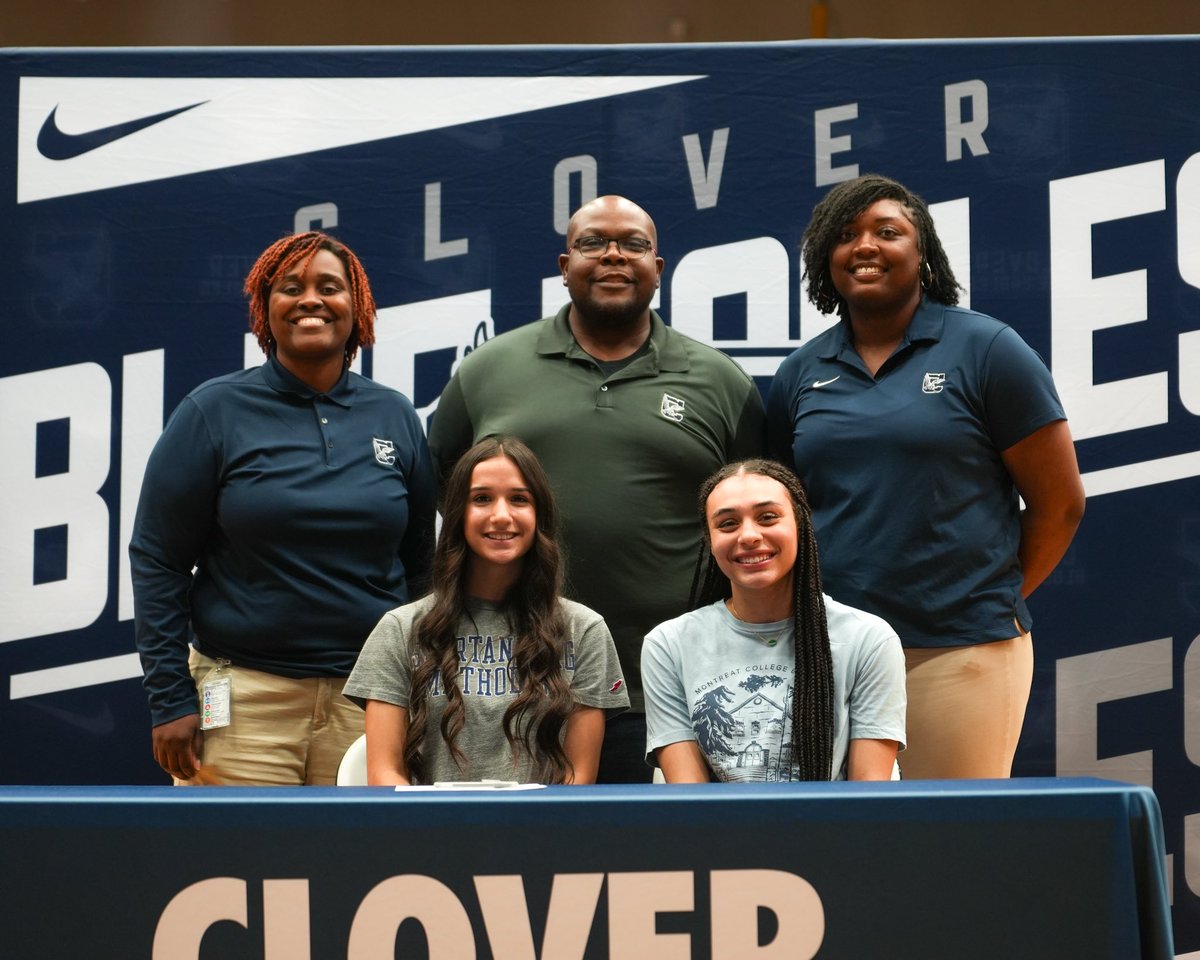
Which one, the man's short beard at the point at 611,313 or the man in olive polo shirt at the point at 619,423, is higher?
the man's short beard at the point at 611,313

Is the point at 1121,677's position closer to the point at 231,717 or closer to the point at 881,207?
the point at 881,207

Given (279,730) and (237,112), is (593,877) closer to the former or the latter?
(279,730)

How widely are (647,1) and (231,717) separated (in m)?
3.48

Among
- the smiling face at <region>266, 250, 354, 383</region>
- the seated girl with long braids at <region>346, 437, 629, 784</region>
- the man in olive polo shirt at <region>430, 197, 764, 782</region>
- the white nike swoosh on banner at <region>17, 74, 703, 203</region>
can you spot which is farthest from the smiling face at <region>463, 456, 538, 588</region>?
the white nike swoosh on banner at <region>17, 74, 703, 203</region>

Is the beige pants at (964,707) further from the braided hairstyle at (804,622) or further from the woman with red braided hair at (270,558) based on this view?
the woman with red braided hair at (270,558)

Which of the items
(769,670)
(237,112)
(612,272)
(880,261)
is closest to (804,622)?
(769,670)

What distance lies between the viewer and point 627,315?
270cm

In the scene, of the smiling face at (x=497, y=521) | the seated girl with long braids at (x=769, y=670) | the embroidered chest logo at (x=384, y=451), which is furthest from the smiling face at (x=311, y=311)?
the seated girl with long braids at (x=769, y=670)

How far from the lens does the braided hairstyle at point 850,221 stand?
261 cm

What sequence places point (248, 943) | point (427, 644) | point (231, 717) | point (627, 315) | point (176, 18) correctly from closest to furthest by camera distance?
point (248, 943), point (427, 644), point (231, 717), point (627, 315), point (176, 18)

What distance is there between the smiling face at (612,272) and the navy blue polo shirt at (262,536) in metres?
0.55

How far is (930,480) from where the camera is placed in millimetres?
2449

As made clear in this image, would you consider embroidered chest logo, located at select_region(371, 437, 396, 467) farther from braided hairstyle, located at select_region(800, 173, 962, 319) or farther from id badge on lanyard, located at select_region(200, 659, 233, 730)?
braided hairstyle, located at select_region(800, 173, 962, 319)

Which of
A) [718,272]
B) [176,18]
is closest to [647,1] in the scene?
[176,18]
